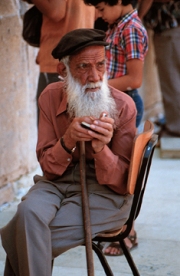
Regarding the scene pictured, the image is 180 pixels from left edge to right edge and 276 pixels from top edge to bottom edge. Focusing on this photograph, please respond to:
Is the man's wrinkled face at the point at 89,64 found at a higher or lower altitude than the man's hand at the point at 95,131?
higher

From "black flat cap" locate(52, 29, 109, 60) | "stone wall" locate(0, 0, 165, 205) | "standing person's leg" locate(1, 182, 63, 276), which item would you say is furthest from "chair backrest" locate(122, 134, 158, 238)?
"stone wall" locate(0, 0, 165, 205)

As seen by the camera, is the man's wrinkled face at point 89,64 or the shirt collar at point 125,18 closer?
the man's wrinkled face at point 89,64

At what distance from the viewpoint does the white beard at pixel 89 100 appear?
2.83 metres

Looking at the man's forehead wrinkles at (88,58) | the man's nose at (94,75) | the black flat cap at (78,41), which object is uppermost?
the black flat cap at (78,41)

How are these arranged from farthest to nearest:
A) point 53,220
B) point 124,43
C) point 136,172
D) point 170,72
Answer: point 170,72, point 124,43, point 136,172, point 53,220

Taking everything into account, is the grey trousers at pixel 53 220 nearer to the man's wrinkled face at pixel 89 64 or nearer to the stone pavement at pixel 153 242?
the man's wrinkled face at pixel 89 64

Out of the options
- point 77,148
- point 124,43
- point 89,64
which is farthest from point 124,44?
point 77,148

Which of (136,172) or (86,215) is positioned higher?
(136,172)

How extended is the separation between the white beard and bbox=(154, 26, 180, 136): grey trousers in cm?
366

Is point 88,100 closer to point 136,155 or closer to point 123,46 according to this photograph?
point 136,155

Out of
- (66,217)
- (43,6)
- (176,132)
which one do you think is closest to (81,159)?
(66,217)

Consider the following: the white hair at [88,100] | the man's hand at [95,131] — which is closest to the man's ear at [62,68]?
the white hair at [88,100]

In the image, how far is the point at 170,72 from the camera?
652cm

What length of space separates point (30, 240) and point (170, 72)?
434 cm
